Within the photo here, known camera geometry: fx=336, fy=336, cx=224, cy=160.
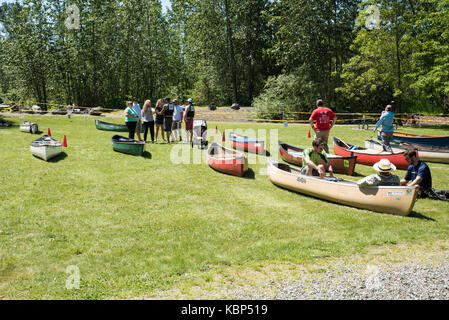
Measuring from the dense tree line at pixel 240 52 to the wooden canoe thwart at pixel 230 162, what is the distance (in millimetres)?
21285

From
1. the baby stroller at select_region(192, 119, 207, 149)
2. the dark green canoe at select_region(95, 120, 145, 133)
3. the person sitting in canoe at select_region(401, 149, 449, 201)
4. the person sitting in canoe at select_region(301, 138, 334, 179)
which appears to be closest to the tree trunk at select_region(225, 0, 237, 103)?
the dark green canoe at select_region(95, 120, 145, 133)

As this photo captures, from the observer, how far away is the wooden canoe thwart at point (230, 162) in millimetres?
11117

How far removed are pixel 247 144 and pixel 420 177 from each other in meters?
7.90

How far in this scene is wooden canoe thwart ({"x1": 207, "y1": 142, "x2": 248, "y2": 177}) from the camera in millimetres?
11117

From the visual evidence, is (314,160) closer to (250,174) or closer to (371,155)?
(250,174)

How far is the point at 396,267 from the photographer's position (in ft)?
18.5

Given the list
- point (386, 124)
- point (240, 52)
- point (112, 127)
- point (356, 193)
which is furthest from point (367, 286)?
point (240, 52)

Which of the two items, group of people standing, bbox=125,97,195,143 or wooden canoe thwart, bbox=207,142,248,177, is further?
group of people standing, bbox=125,97,195,143

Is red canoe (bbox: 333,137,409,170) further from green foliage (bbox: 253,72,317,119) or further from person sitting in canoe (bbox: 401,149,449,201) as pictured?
green foliage (bbox: 253,72,317,119)

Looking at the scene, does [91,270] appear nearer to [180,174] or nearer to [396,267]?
[396,267]

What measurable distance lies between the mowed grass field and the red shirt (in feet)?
7.01

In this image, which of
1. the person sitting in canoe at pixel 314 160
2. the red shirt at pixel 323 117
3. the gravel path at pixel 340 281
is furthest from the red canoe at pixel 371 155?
the gravel path at pixel 340 281

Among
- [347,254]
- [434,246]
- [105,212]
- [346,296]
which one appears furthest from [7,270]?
[434,246]

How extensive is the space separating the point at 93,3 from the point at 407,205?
43.6 m
